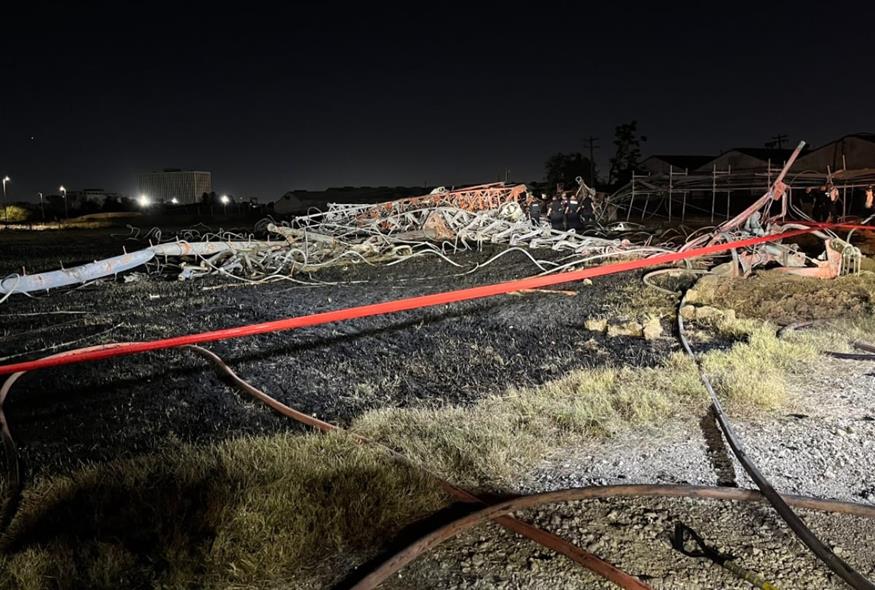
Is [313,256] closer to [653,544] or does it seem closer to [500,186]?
[500,186]

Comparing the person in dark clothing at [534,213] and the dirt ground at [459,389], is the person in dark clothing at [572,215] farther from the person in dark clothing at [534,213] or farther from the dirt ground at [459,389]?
the dirt ground at [459,389]

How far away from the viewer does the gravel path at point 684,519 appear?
2.34 metres

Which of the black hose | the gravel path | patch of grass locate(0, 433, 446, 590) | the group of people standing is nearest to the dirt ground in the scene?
the gravel path

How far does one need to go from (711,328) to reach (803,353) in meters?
1.29

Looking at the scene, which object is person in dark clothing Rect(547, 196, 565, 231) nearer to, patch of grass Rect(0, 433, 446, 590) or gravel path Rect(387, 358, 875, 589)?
gravel path Rect(387, 358, 875, 589)

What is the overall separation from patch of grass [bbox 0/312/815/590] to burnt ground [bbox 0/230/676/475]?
0.50 metres

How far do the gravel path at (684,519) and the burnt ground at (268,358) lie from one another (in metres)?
1.52

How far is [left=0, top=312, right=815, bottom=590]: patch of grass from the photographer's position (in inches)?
93.6

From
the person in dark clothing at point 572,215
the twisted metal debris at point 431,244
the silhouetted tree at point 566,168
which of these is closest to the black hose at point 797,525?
the twisted metal debris at point 431,244

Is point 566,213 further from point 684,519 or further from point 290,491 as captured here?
point 290,491

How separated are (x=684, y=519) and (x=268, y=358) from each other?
4.21 metres

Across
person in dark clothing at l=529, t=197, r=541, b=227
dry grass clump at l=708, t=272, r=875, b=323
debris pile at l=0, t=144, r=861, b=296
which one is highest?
person in dark clothing at l=529, t=197, r=541, b=227

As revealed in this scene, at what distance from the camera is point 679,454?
3.46 metres

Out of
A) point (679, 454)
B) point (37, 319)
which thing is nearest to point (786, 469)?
point (679, 454)
